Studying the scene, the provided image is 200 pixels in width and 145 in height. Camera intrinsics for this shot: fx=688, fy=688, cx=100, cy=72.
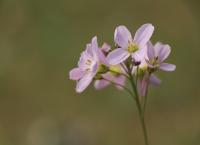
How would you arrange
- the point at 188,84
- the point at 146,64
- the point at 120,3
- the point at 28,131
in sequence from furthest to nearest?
the point at 120,3 < the point at 188,84 < the point at 28,131 < the point at 146,64

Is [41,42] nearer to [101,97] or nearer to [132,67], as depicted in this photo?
[101,97]

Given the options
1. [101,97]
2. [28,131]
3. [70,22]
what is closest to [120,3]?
[70,22]

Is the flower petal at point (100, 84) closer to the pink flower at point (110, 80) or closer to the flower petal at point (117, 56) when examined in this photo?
the pink flower at point (110, 80)

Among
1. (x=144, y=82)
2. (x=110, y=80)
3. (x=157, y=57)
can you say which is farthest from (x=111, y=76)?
(x=157, y=57)

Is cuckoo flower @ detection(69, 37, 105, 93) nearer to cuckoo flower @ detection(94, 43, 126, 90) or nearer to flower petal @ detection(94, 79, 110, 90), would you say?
A: cuckoo flower @ detection(94, 43, 126, 90)

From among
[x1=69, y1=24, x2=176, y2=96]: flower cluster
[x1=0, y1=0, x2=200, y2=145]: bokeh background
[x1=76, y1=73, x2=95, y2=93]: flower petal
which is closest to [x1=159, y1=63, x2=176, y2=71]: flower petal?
[x1=69, y1=24, x2=176, y2=96]: flower cluster

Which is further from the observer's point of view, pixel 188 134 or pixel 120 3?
pixel 120 3

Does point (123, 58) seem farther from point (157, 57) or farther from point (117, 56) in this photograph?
point (157, 57)
